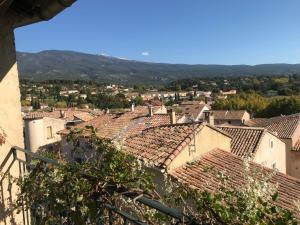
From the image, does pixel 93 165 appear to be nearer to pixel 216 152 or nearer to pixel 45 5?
pixel 45 5

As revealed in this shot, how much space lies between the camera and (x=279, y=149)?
73.6 ft

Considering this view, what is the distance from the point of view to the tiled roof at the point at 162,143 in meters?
12.5

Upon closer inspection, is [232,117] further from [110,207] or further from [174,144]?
[110,207]

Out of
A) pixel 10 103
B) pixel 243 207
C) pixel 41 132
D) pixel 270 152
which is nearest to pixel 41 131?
pixel 41 132

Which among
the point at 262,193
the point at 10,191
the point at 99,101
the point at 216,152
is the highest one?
the point at 262,193

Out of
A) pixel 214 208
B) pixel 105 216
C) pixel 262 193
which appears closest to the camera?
pixel 214 208

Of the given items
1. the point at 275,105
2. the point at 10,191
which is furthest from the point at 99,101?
the point at 10,191

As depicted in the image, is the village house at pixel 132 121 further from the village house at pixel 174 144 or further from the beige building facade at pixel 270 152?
the beige building facade at pixel 270 152

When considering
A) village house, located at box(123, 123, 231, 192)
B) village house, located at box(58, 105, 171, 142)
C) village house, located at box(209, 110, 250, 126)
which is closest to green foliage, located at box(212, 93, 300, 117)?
village house, located at box(209, 110, 250, 126)

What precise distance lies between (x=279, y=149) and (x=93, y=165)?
70.0 ft

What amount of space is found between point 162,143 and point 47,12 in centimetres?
1131

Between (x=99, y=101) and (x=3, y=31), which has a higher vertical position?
(x=3, y=31)

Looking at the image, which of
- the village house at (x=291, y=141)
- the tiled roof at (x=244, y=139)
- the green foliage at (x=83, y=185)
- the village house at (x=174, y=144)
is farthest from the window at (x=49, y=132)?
the green foliage at (x=83, y=185)

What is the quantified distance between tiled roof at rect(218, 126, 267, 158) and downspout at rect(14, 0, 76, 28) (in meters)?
14.9
